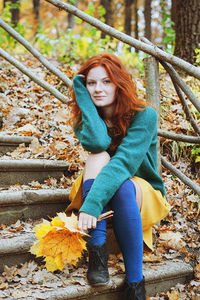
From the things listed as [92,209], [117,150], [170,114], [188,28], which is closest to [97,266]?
[92,209]

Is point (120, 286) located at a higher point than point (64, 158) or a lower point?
lower

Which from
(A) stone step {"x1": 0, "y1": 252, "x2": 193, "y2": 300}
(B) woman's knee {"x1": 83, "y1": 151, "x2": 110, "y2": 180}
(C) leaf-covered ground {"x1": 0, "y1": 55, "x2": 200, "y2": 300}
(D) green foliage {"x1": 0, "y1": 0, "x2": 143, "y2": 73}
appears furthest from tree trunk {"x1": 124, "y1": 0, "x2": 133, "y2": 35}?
(A) stone step {"x1": 0, "y1": 252, "x2": 193, "y2": 300}

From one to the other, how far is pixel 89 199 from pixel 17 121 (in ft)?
6.04

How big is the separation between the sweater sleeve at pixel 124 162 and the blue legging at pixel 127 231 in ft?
0.23

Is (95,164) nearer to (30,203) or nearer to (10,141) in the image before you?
(30,203)

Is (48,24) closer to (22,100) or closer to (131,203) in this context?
(22,100)

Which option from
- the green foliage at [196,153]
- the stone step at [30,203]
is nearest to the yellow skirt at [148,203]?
the stone step at [30,203]

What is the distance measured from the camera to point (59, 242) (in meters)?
1.69

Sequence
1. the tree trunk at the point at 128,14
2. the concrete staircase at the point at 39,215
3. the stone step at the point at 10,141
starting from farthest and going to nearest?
the tree trunk at the point at 128,14 < the stone step at the point at 10,141 < the concrete staircase at the point at 39,215

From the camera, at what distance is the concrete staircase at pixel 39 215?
1803mm

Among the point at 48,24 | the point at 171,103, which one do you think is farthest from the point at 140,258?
the point at 48,24

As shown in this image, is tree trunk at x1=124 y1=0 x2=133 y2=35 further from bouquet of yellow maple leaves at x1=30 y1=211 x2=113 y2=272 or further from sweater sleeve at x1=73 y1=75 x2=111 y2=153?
bouquet of yellow maple leaves at x1=30 y1=211 x2=113 y2=272

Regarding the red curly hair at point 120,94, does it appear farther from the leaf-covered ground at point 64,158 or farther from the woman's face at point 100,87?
the leaf-covered ground at point 64,158

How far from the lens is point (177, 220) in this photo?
8.45 ft
